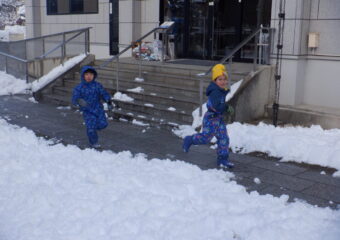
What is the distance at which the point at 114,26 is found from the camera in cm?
1574

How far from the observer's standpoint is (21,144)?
309 inches

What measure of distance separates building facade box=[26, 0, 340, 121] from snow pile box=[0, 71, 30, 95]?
3.16m

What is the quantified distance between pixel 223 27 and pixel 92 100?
6.78 meters

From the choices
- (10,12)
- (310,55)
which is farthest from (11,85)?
(10,12)

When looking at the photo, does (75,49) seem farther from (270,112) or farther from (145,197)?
(145,197)

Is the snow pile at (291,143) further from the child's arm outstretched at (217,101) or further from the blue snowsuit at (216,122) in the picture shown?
the child's arm outstretched at (217,101)

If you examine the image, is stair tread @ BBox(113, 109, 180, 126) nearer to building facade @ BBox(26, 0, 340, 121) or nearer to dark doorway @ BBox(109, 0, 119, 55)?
building facade @ BBox(26, 0, 340, 121)

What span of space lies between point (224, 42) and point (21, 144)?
24.5ft

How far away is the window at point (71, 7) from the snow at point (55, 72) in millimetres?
3537

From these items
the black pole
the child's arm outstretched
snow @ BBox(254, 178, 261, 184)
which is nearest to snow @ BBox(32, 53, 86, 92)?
the black pole

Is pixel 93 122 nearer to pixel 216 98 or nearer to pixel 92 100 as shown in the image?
pixel 92 100

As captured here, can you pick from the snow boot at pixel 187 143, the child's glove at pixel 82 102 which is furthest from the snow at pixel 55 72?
the snow boot at pixel 187 143

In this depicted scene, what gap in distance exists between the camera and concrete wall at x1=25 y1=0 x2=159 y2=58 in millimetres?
14973

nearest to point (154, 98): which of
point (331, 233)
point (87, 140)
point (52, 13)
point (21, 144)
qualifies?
point (87, 140)
